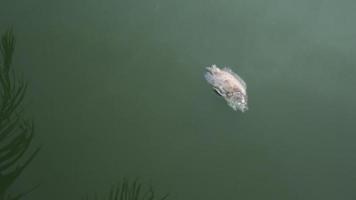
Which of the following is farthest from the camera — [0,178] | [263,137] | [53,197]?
[263,137]

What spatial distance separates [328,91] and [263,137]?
29 centimetres

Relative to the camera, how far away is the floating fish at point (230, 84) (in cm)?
137

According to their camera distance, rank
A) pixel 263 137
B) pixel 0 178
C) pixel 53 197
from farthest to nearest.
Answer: pixel 263 137, pixel 53 197, pixel 0 178

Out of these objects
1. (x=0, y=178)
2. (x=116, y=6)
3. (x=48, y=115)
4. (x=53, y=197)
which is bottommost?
(x=0, y=178)

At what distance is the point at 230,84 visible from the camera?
1387mm

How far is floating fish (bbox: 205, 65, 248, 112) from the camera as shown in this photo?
1.37 metres

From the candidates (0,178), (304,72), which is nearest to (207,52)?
(304,72)

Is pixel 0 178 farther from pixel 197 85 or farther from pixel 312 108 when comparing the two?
pixel 312 108

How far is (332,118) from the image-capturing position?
4.54 feet

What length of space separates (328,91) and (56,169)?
937mm

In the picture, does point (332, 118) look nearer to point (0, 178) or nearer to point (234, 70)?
point (234, 70)

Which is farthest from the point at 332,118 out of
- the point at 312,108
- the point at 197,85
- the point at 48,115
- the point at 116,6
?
the point at 48,115

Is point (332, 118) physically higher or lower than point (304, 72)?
lower

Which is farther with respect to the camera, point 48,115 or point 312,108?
point 312,108
